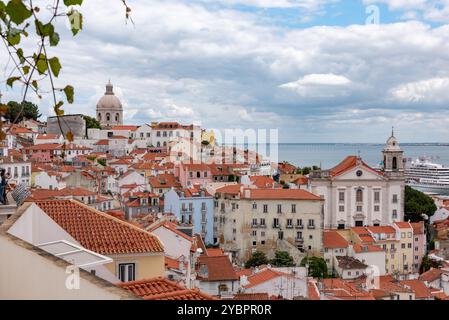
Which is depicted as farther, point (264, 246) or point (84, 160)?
point (84, 160)

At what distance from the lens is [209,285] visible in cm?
1648

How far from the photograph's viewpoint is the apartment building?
96.7 ft

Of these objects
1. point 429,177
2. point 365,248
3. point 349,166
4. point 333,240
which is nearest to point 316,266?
point 365,248

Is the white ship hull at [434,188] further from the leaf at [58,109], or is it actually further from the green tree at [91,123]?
the leaf at [58,109]

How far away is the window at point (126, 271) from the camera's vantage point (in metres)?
6.73

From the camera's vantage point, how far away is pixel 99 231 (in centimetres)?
694

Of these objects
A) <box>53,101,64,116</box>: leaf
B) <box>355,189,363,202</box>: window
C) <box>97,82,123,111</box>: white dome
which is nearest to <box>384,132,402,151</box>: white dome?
<box>355,189,363,202</box>: window

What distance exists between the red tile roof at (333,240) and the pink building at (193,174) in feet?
31.1

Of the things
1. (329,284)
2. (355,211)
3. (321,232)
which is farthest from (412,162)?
(329,284)

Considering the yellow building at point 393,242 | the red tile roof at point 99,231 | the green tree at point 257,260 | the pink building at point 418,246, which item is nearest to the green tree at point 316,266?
the green tree at point 257,260

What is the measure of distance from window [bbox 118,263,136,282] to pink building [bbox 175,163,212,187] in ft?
95.7

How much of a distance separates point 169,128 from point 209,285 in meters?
49.4

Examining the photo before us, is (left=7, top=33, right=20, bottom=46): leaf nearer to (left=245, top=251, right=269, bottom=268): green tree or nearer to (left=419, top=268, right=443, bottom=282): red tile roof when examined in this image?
(left=419, top=268, right=443, bottom=282): red tile roof
